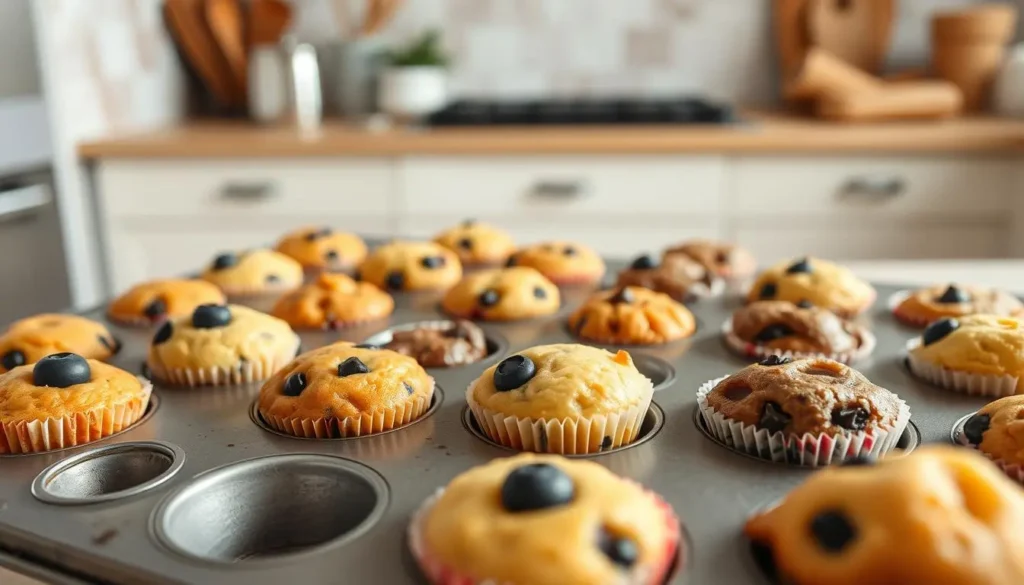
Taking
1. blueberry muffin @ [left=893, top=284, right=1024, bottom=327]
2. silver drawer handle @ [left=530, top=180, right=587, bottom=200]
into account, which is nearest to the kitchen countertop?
silver drawer handle @ [left=530, top=180, right=587, bottom=200]

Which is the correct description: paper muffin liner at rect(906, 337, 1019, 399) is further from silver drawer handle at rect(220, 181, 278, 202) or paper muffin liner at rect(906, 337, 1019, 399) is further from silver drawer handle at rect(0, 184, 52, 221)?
silver drawer handle at rect(0, 184, 52, 221)

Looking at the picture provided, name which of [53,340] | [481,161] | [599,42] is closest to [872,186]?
[481,161]

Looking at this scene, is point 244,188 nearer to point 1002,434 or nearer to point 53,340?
point 53,340

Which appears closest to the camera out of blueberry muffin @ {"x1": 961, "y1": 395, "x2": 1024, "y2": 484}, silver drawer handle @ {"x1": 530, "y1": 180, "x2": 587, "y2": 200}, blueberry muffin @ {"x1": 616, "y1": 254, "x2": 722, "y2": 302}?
blueberry muffin @ {"x1": 961, "y1": 395, "x2": 1024, "y2": 484}

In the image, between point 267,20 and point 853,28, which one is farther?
point 267,20

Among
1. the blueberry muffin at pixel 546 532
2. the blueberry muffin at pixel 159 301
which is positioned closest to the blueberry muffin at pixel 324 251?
the blueberry muffin at pixel 159 301

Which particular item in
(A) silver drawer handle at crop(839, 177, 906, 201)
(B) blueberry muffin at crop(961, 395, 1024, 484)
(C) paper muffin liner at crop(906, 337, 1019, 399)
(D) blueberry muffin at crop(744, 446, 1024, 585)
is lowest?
(A) silver drawer handle at crop(839, 177, 906, 201)

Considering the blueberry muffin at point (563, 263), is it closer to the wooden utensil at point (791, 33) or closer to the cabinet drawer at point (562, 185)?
the cabinet drawer at point (562, 185)
